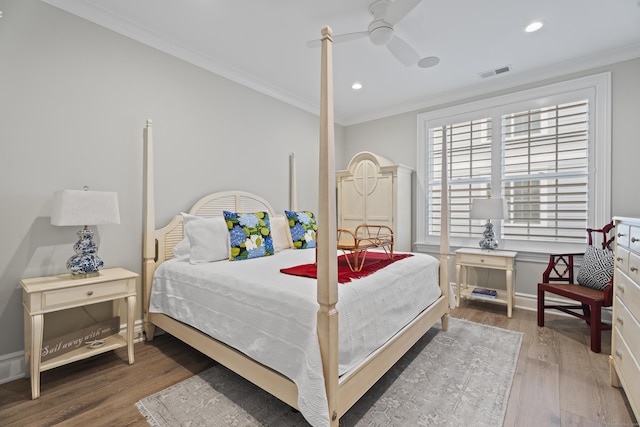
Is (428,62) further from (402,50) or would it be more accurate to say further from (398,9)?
(398,9)

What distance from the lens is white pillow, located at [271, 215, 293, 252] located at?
3.23 m

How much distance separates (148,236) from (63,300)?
2.55 ft

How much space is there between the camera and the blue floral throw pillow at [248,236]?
2.66 meters

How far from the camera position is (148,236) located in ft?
8.61

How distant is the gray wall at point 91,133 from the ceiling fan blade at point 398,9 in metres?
1.98

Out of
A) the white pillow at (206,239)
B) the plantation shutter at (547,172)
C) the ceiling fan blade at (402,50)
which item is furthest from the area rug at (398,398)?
the ceiling fan blade at (402,50)

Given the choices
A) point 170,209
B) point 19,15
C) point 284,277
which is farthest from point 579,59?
point 19,15

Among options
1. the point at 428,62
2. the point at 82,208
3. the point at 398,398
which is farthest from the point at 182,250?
the point at 428,62

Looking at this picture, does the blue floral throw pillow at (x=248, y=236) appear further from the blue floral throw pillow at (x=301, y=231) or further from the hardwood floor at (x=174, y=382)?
the hardwood floor at (x=174, y=382)

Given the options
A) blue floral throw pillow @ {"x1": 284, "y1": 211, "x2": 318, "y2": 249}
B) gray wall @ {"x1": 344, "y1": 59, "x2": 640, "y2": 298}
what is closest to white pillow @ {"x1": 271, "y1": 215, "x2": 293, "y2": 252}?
blue floral throw pillow @ {"x1": 284, "y1": 211, "x2": 318, "y2": 249}

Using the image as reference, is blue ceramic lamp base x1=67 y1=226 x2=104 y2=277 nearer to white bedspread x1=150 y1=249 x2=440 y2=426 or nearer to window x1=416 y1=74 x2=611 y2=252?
white bedspread x1=150 y1=249 x2=440 y2=426

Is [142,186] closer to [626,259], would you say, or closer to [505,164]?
[626,259]

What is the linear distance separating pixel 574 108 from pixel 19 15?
4954 millimetres

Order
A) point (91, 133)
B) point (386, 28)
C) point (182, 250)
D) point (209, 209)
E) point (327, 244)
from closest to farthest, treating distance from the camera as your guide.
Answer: point (327, 244), point (386, 28), point (91, 133), point (182, 250), point (209, 209)
